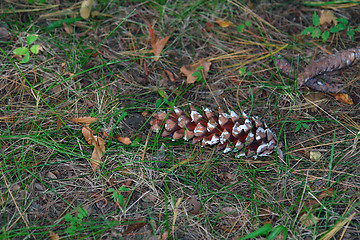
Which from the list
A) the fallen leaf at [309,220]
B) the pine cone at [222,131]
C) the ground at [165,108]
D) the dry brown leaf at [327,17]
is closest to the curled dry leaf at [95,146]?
the ground at [165,108]

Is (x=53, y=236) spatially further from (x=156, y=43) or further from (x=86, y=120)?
(x=156, y=43)

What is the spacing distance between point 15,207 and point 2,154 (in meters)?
0.37

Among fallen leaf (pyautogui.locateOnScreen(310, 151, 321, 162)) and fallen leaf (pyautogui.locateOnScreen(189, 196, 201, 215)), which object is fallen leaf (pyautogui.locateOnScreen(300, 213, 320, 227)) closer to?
fallen leaf (pyautogui.locateOnScreen(310, 151, 321, 162))

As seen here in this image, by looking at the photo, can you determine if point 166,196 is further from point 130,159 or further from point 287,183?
point 287,183

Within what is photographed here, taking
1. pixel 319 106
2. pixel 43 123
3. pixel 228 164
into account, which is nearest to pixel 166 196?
pixel 228 164

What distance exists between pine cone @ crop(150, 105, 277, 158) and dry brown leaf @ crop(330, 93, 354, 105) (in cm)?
70

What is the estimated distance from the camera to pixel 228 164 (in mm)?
2020

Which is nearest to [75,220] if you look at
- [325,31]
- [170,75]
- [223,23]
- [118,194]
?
[118,194]

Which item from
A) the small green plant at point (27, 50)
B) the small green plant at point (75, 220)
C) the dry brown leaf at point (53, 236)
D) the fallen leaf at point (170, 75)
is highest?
the small green plant at point (27, 50)

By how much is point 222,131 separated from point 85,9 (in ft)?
5.37

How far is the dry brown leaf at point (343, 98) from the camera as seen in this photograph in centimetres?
227

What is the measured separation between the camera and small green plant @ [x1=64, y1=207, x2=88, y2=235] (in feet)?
5.51

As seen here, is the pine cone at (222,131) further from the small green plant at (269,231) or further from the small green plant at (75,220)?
the small green plant at (75,220)

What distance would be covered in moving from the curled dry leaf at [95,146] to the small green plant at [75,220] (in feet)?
1.00
